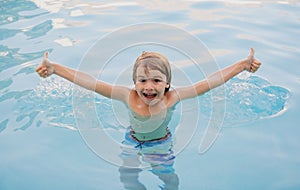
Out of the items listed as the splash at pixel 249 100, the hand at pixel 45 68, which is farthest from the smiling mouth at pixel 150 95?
the splash at pixel 249 100

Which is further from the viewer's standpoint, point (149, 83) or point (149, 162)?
point (149, 162)

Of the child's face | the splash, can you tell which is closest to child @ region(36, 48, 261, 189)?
the child's face

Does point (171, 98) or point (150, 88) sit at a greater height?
point (171, 98)

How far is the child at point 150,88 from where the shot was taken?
10.6 ft

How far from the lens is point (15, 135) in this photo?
388 cm

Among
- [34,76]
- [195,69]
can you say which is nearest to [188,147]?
[195,69]

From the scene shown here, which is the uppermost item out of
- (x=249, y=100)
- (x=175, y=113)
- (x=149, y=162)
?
(x=249, y=100)

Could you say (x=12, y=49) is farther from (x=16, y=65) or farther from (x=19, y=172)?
(x=19, y=172)

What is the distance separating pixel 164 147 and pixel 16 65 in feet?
8.09

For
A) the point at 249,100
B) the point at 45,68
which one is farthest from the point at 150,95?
the point at 249,100

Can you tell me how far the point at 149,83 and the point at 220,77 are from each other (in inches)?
24.2

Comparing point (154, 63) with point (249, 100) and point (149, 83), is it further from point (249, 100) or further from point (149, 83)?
point (249, 100)

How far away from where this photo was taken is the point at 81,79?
3277mm

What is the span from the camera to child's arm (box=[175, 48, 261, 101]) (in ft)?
10.7
